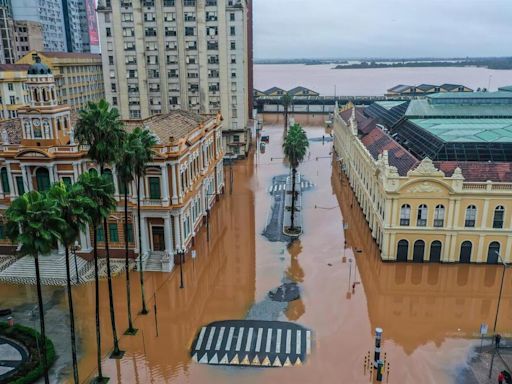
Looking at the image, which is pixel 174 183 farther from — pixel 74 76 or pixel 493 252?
pixel 74 76

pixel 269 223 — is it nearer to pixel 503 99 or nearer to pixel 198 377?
pixel 198 377

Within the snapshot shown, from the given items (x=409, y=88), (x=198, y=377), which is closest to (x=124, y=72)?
(x=198, y=377)

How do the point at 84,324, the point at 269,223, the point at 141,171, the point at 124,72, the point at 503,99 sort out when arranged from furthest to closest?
the point at 124,72 < the point at 503,99 < the point at 269,223 < the point at 84,324 < the point at 141,171

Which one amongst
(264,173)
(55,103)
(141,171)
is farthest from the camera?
(264,173)

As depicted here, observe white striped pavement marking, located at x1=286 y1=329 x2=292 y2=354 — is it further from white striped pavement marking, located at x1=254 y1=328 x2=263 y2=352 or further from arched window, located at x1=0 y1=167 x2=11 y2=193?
arched window, located at x1=0 y1=167 x2=11 y2=193

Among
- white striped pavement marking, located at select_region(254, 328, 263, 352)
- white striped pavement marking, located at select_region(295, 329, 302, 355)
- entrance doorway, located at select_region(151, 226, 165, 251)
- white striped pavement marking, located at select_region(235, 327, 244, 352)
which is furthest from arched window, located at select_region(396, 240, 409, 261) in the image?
entrance doorway, located at select_region(151, 226, 165, 251)
